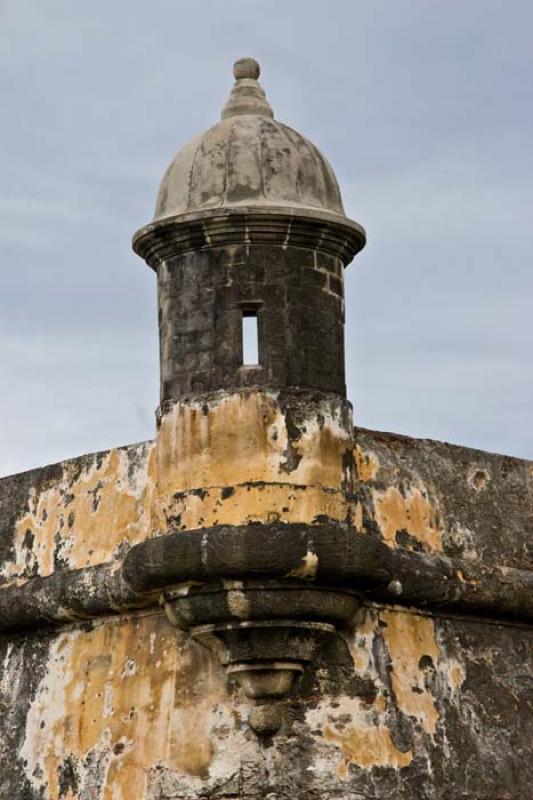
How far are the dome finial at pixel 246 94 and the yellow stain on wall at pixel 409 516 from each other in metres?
2.01

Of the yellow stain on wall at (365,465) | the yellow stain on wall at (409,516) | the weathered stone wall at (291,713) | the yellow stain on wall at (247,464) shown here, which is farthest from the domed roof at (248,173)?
the weathered stone wall at (291,713)

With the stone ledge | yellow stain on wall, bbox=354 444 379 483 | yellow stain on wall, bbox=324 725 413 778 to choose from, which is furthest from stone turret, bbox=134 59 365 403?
yellow stain on wall, bbox=324 725 413 778

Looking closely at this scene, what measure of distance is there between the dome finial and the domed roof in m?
0.15

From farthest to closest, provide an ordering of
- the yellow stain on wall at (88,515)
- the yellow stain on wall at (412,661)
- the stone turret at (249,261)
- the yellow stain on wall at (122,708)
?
the yellow stain on wall at (88,515) < the yellow stain on wall at (412,661) < the stone turret at (249,261) < the yellow stain on wall at (122,708)

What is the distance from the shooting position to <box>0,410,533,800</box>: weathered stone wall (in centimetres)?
1020

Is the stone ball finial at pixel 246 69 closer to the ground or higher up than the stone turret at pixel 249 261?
higher up

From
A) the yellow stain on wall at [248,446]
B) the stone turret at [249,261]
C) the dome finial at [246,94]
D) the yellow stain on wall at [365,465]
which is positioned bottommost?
the yellow stain on wall at [248,446]

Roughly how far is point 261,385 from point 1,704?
261cm

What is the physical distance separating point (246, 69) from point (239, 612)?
117 inches

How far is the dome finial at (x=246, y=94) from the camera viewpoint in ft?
36.4

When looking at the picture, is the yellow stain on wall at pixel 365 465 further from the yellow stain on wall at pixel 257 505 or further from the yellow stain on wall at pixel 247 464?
the yellow stain on wall at pixel 257 505

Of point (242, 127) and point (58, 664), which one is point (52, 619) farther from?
point (242, 127)

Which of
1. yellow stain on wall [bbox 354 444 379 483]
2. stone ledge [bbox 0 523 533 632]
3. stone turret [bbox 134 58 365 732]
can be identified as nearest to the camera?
stone ledge [bbox 0 523 533 632]

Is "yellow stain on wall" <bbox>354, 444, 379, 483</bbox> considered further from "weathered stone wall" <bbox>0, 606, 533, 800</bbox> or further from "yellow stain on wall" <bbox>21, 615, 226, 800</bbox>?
"yellow stain on wall" <bbox>21, 615, 226, 800</bbox>
